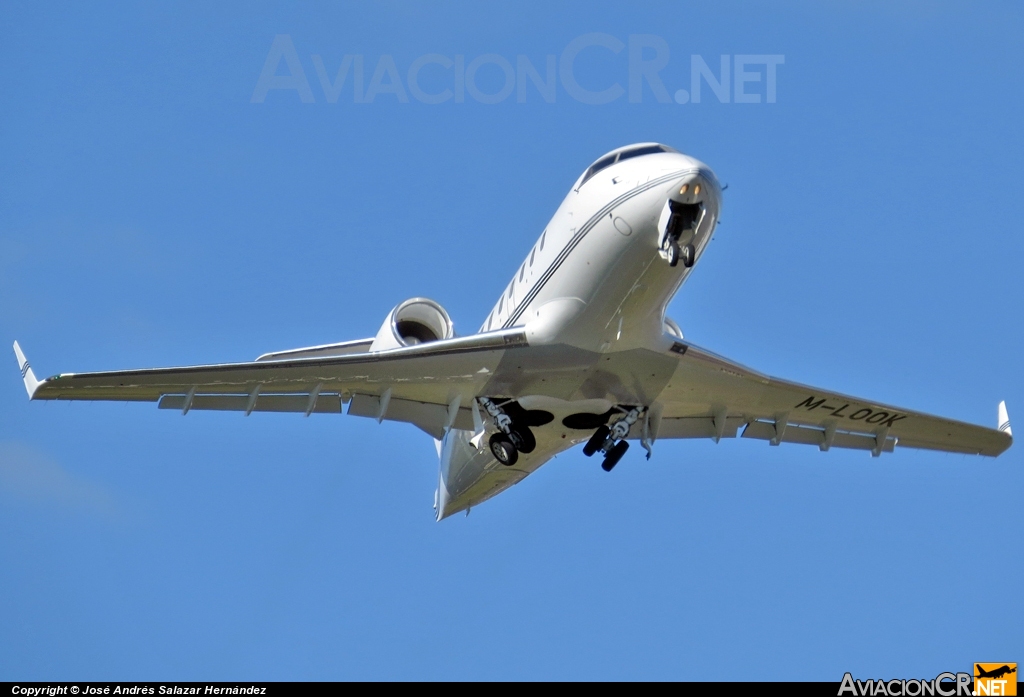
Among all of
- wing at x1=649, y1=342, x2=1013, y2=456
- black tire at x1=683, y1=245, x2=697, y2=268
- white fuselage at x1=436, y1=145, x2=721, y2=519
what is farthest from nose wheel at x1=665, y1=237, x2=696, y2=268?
wing at x1=649, y1=342, x2=1013, y2=456

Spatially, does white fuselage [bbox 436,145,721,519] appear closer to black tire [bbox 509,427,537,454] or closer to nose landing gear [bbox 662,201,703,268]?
nose landing gear [bbox 662,201,703,268]

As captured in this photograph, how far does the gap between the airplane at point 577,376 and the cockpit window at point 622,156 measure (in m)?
0.04

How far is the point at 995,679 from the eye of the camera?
22609 millimetres

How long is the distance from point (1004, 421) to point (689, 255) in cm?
971

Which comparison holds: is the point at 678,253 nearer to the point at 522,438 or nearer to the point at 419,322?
the point at 522,438

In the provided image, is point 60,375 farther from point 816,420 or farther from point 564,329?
point 816,420

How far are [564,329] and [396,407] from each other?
4.24 metres

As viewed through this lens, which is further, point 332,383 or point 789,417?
point 789,417

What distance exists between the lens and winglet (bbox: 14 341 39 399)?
2292cm

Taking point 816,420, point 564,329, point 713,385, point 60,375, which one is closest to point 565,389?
point 564,329

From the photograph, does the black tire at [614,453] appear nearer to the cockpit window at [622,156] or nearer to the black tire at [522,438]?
the black tire at [522,438]

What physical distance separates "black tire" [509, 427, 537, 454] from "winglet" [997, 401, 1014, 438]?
956 cm

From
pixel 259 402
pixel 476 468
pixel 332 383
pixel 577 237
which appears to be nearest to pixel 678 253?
pixel 577 237

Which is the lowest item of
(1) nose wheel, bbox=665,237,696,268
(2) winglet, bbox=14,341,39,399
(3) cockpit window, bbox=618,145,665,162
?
(2) winglet, bbox=14,341,39,399
